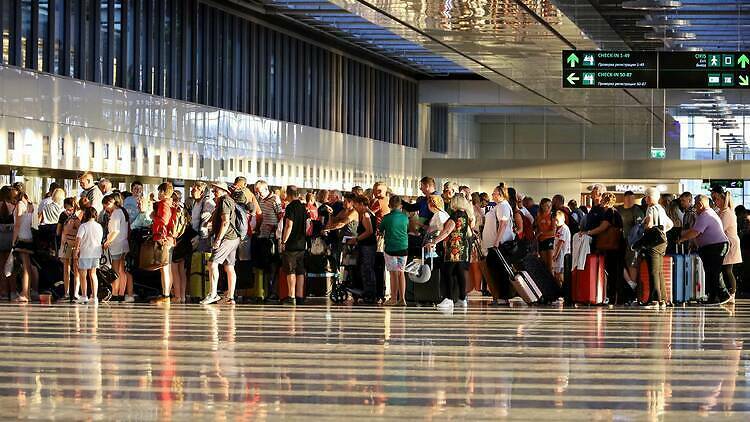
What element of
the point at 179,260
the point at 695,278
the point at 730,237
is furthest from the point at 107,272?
the point at 730,237

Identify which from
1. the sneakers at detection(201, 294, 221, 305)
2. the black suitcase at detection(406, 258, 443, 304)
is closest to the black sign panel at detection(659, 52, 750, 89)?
the black suitcase at detection(406, 258, 443, 304)

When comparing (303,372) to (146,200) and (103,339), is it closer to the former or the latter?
(103,339)

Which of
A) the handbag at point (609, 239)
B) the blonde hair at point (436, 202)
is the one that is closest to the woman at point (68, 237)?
the blonde hair at point (436, 202)

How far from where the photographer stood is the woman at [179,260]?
20047 millimetres

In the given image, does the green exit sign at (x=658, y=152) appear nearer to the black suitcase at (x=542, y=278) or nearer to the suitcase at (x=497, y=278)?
the suitcase at (x=497, y=278)

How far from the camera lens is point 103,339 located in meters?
13.4

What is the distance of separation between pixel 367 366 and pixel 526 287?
931 cm

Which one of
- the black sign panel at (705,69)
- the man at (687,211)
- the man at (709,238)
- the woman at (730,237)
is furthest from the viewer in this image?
the black sign panel at (705,69)

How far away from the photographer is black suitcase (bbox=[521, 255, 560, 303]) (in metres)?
20.4

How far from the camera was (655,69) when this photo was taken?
27.3m

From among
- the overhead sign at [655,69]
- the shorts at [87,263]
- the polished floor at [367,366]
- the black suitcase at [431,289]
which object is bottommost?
the polished floor at [367,366]

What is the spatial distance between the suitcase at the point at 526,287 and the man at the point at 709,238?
223 cm

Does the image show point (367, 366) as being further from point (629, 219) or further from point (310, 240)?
point (629, 219)

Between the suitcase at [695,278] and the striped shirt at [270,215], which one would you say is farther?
the suitcase at [695,278]
